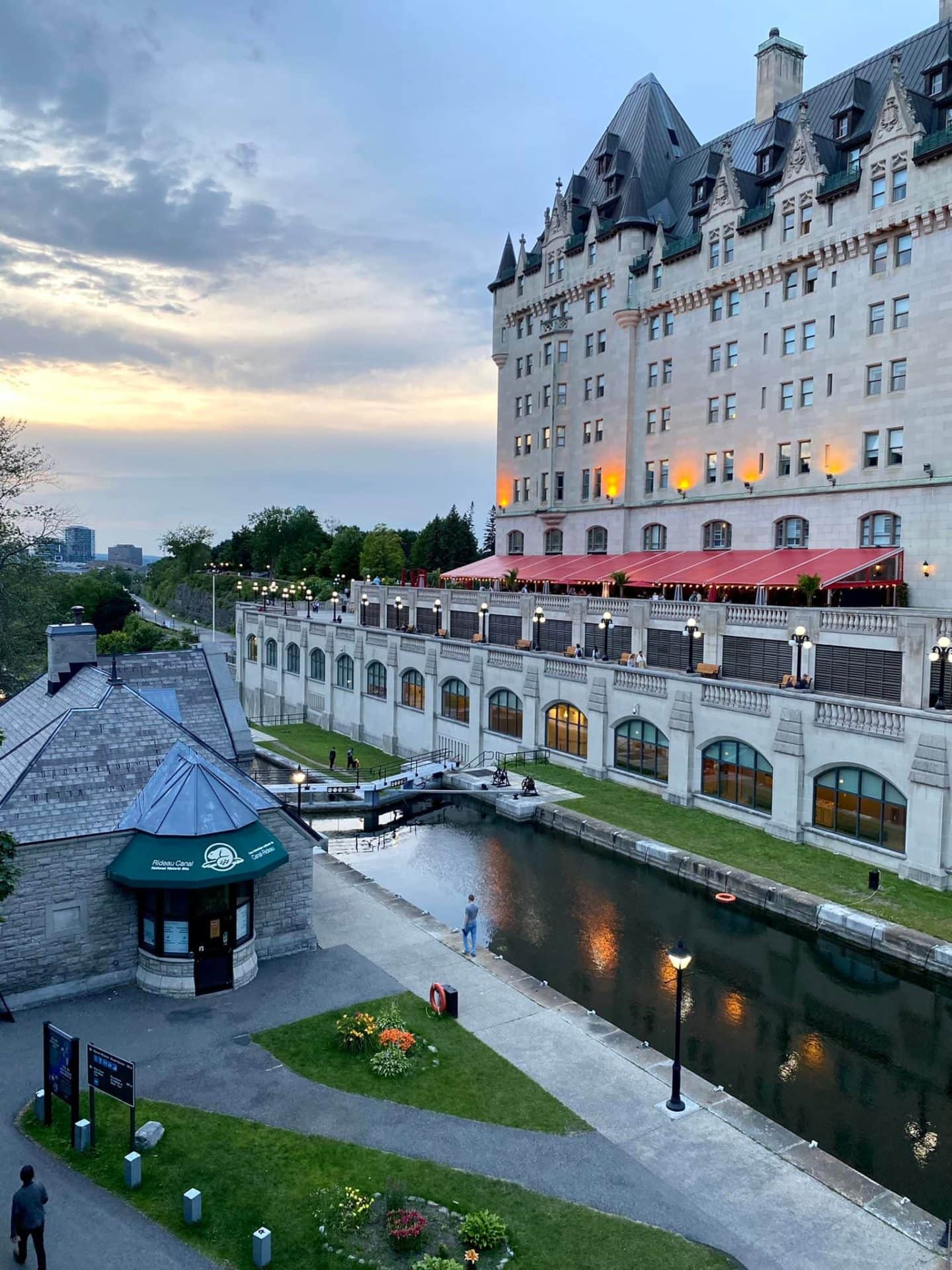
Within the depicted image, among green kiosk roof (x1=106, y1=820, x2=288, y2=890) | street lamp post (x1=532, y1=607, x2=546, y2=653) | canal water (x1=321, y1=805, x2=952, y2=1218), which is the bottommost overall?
canal water (x1=321, y1=805, x2=952, y2=1218)

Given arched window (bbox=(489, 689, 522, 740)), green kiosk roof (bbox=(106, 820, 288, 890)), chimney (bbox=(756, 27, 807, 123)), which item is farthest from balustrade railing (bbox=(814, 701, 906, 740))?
chimney (bbox=(756, 27, 807, 123))

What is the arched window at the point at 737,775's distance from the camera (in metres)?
33.2

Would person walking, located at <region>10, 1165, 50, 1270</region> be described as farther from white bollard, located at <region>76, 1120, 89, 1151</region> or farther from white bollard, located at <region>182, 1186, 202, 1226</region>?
white bollard, located at <region>76, 1120, 89, 1151</region>

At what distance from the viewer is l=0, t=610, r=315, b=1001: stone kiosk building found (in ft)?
58.1

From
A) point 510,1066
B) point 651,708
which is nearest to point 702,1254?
point 510,1066

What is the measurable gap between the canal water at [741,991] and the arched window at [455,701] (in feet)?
57.8

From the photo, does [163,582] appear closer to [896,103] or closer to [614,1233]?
[896,103]

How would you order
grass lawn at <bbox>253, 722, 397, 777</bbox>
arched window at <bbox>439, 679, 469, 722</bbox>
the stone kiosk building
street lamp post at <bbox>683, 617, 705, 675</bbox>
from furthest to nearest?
grass lawn at <bbox>253, 722, 397, 777</bbox> < arched window at <bbox>439, 679, 469, 722</bbox> < street lamp post at <bbox>683, 617, 705, 675</bbox> < the stone kiosk building

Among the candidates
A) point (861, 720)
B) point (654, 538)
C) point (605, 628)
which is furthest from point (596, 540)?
point (861, 720)

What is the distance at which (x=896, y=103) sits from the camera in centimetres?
4066

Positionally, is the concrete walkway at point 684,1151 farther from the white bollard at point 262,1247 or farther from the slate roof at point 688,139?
the slate roof at point 688,139

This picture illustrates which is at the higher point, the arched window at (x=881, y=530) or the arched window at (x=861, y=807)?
the arched window at (x=881, y=530)

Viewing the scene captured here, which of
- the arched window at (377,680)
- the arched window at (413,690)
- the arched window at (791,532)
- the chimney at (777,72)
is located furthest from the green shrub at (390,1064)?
the chimney at (777,72)

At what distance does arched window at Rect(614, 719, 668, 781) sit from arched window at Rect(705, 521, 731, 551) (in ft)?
53.9
